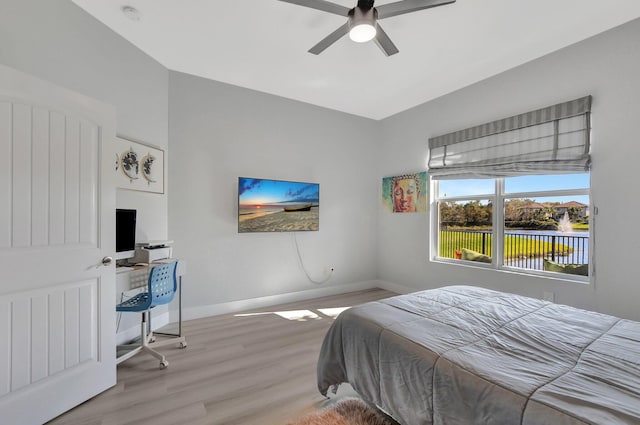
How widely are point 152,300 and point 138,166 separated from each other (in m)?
1.33

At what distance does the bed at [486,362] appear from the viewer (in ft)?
3.15

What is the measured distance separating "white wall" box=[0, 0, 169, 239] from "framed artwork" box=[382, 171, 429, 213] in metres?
3.21

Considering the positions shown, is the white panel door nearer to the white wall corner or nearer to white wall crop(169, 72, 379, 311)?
white wall crop(169, 72, 379, 311)

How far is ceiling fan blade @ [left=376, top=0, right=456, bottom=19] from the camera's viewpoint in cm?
181

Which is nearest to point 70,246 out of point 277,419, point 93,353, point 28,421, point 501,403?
point 93,353

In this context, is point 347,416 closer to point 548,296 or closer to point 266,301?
point 266,301

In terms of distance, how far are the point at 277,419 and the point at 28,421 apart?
143cm

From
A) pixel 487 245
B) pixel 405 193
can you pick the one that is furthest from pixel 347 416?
pixel 405 193

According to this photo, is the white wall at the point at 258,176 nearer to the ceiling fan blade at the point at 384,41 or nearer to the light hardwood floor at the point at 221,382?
the light hardwood floor at the point at 221,382

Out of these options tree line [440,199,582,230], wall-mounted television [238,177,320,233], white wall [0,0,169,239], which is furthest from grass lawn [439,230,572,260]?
white wall [0,0,169,239]

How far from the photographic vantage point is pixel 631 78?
2406 mm

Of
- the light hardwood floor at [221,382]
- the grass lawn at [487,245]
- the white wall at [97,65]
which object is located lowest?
the light hardwood floor at [221,382]

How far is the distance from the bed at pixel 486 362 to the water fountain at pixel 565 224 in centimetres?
141

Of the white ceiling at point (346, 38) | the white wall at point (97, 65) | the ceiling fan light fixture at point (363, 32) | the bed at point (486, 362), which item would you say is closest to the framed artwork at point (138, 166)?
the white wall at point (97, 65)
